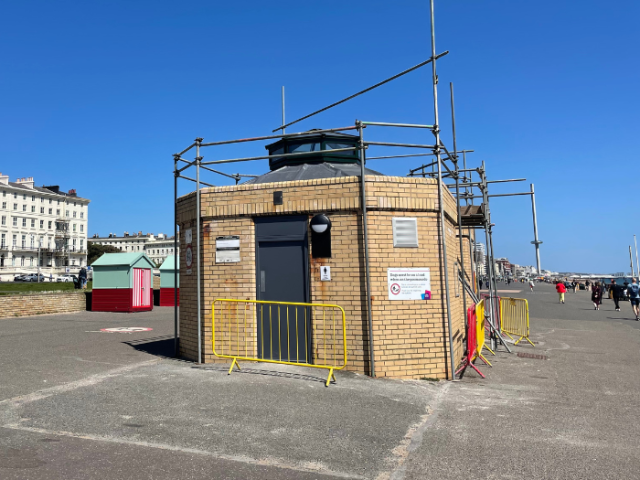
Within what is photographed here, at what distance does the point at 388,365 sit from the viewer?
22.4ft

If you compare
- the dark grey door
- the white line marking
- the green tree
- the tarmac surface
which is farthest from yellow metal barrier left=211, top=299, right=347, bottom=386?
→ the green tree

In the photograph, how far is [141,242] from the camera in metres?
159

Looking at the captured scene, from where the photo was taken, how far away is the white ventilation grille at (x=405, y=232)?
7121mm

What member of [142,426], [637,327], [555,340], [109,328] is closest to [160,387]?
[142,426]

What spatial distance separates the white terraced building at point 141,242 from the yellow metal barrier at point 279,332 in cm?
15205

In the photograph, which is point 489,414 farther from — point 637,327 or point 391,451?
point 637,327

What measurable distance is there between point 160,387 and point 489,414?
4.26 m

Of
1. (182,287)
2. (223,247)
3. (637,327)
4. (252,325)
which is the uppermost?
(223,247)

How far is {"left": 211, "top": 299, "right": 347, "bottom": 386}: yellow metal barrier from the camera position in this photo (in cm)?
704

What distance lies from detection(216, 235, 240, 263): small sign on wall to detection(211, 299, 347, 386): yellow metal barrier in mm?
721

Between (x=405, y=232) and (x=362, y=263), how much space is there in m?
0.86

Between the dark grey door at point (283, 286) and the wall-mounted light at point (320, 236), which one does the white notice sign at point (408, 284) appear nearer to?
the wall-mounted light at point (320, 236)

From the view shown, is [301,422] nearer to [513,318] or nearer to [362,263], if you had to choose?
[362,263]

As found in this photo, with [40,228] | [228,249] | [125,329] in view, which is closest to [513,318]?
[228,249]
